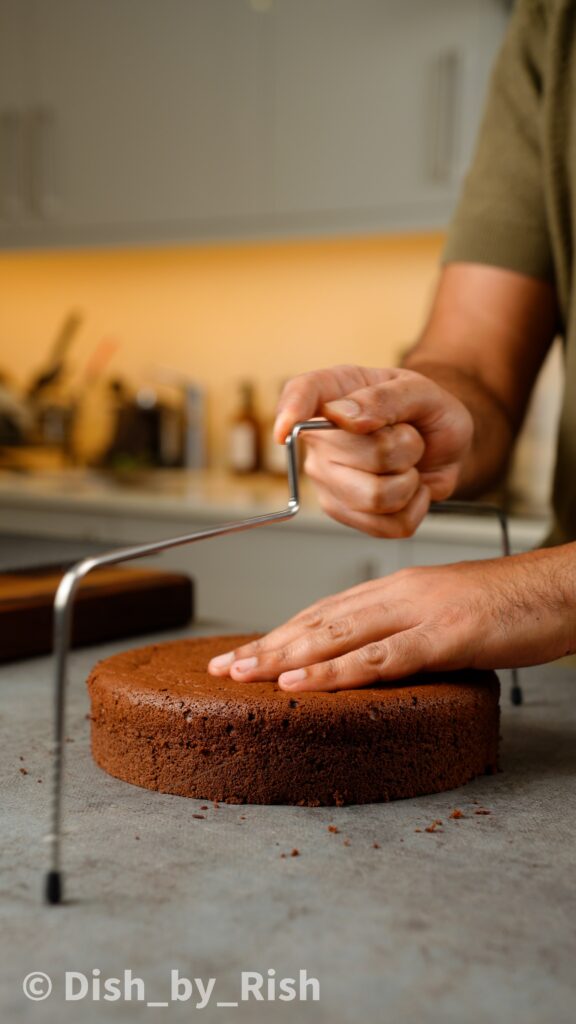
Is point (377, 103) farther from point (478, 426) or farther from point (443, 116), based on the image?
point (478, 426)

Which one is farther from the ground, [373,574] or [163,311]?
[163,311]

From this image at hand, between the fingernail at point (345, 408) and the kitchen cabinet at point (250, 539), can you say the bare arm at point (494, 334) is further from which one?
the kitchen cabinet at point (250, 539)

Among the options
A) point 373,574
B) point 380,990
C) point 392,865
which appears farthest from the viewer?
point 373,574

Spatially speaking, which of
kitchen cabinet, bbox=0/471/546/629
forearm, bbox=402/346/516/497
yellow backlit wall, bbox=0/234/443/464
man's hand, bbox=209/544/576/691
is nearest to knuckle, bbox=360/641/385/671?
man's hand, bbox=209/544/576/691

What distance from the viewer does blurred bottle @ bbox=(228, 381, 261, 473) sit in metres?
3.13

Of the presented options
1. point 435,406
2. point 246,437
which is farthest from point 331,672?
point 246,437

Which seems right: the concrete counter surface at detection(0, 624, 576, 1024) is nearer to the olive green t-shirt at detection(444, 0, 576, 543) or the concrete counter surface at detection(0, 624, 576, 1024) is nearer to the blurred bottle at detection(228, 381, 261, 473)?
the olive green t-shirt at detection(444, 0, 576, 543)

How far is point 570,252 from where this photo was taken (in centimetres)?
141

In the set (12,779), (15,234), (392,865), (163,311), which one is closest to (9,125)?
(15,234)

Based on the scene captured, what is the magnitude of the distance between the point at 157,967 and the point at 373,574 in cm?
195

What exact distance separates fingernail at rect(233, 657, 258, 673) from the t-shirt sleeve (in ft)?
2.84

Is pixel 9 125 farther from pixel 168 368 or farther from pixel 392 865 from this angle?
pixel 392 865

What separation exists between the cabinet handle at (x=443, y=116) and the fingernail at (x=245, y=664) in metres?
2.05

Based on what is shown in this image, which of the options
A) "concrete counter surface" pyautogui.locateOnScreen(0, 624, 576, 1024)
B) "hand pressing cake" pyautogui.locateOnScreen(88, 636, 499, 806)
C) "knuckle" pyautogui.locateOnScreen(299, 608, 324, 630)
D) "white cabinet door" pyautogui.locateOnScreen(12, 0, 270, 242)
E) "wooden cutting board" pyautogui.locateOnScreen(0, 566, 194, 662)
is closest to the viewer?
"concrete counter surface" pyautogui.locateOnScreen(0, 624, 576, 1024)
